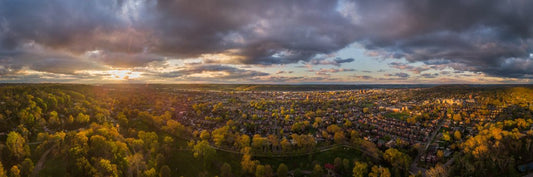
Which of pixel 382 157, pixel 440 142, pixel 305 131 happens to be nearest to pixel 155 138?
pixel 305 131

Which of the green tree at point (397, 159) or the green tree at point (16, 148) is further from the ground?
the green tree at point (16, 148)

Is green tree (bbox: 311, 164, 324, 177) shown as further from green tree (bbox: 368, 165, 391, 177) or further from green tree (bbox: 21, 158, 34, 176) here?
green tree (bbox: 21, 158, 34, 176)

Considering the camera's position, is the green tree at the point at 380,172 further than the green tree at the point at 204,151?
No

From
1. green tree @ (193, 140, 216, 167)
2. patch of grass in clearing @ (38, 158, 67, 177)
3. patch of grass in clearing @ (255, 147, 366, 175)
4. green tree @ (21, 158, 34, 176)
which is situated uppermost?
green tree @ (21, 158, 34, 176)

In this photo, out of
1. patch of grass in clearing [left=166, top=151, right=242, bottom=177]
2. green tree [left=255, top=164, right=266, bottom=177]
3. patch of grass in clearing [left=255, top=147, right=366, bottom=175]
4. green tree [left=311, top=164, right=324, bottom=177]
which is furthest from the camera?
patch of grass in clearing [left=255, top=147, right=366, bottom=175]

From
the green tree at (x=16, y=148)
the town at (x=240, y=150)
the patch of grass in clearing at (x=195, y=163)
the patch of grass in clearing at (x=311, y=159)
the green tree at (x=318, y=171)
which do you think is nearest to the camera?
the green tree at (x=16, y=148)

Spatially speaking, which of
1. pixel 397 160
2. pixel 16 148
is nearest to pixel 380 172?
pixel 397 160

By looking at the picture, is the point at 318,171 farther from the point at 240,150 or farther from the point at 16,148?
the point at 16,148

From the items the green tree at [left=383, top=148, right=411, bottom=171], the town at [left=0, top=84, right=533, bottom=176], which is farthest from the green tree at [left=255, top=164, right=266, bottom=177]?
the green tree at [left=383, top=148, right=411, bottom=171]

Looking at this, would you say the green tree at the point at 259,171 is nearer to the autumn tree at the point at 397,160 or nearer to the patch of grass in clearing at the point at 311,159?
the patch of grass in clearing at the point at 311,159

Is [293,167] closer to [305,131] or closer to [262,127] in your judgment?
[305,131]

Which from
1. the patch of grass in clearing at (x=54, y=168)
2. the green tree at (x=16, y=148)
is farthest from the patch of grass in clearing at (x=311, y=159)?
the green tree at (x=16, y=148)
